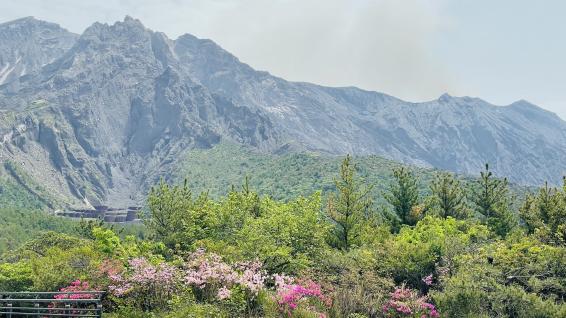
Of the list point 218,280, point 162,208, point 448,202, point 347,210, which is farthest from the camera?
point 448,202

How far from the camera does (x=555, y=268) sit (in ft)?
62.0

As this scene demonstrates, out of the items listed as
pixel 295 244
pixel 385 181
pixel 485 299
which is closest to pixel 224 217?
pixel 295 244

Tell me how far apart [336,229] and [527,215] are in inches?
561

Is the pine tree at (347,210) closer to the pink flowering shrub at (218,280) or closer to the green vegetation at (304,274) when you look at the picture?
the green vegetation at (304,274)

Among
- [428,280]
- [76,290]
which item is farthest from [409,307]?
[76,290]

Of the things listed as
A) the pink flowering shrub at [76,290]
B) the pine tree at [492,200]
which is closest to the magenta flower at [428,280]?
the pink flowering shrub at [76,290]

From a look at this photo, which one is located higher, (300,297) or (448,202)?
(448,202)

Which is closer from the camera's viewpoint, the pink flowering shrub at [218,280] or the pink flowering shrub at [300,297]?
the pink flowering shrub at [300,297]

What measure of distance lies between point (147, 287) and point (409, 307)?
8.96 m

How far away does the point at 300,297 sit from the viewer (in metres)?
16.6

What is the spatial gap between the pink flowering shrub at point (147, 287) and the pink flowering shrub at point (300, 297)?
3740mm

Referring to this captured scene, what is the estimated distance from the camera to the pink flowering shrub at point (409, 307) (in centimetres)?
1712

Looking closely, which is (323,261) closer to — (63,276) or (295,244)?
(295,244)

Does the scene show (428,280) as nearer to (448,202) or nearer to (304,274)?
(304,274)
